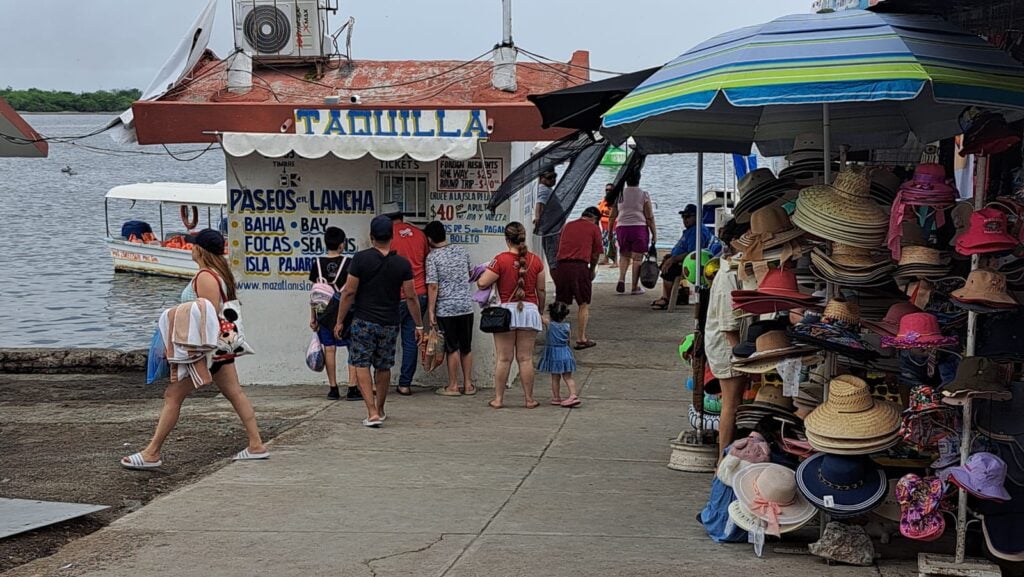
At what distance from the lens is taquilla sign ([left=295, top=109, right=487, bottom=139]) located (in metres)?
11.6

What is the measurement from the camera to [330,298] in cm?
1117

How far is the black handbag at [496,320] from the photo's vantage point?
35.2 ft

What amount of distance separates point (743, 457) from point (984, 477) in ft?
4.42

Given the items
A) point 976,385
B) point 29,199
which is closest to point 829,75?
point 976,385

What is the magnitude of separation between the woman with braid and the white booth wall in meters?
1.16

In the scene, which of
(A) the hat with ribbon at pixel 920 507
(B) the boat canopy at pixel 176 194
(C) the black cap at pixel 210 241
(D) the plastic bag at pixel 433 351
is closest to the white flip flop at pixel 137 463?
(C) the black cap at pixel 210 241

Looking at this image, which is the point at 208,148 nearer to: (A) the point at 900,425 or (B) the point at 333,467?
(B) the point at 333,467

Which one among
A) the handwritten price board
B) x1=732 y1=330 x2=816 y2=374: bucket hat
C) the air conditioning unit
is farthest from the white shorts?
the air conditioning unit

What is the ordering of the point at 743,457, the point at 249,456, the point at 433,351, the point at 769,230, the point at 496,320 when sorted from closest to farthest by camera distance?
the point at 743,457, the point at 769,230, the point at 249,456, the point at 496,320, the point at 433,351

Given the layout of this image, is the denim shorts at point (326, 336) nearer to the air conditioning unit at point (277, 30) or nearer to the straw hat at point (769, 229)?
the straw hat at point (769, 229)

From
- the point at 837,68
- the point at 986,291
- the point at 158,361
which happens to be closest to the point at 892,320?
the point at 986,291

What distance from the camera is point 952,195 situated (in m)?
6.16

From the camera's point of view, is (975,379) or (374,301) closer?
(975,379)

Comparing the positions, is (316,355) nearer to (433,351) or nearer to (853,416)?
(433,351)
